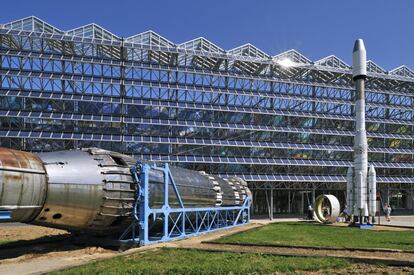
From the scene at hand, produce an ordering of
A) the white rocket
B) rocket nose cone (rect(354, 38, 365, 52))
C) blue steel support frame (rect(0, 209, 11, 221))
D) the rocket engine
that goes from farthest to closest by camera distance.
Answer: rocket nose cone (rect(354, 38, 365, 52))
the white rocket
the rocket engine
blue steel support frame (rect(0, 209, 11, 221))

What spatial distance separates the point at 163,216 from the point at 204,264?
24.5 feet

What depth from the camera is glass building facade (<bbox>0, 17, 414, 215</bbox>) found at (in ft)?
165

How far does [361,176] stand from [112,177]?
2639 cm

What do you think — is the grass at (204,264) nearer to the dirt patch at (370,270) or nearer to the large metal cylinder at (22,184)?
the dirt patch at (370,270)

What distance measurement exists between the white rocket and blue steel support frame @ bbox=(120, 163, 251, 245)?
571 inches

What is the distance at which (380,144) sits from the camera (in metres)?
65.6

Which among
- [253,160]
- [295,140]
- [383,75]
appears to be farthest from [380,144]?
[253,160]

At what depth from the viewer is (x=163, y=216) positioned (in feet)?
73.4

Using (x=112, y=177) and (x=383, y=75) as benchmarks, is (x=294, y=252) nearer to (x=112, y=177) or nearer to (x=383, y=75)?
(x=112, y=177)

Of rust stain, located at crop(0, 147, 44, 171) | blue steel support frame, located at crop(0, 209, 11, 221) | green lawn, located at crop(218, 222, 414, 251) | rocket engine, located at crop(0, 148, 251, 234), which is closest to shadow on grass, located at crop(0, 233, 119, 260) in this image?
rocket engine, located at crop(0, 148, 251, 234)

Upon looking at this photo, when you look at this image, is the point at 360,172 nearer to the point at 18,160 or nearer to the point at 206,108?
the point at 206,108

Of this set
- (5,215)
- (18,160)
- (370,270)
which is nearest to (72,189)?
(18,160)

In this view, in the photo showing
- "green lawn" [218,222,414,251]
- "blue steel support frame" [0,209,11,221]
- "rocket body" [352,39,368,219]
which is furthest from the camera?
"rocket body" [352,39,368,219]

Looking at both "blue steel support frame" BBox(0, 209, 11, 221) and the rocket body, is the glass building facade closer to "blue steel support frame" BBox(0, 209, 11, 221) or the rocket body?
the rocket body
